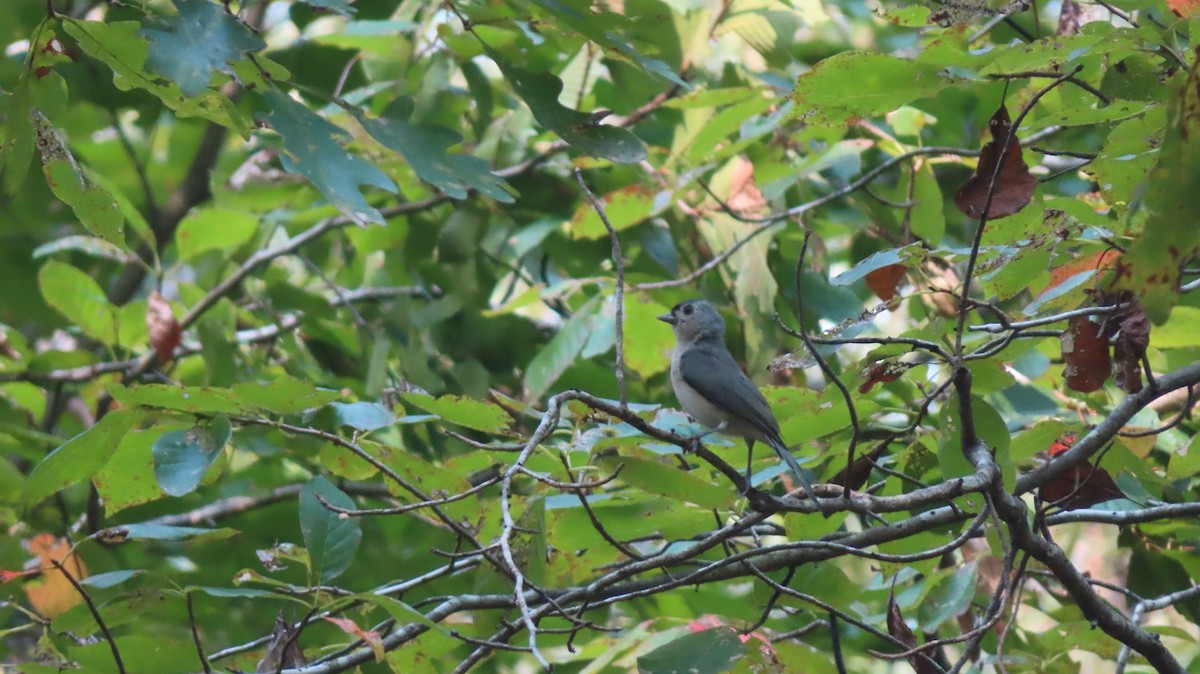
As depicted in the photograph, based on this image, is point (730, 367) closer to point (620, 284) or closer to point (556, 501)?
point (556, 501)

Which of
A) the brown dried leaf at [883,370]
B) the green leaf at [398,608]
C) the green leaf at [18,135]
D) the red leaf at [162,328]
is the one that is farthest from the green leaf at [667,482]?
the red leaf at [162,328]

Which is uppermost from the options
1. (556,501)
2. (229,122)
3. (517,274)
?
(229,122)

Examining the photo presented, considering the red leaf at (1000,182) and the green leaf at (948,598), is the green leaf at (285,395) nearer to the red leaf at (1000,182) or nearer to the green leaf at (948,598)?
the red leaf at (1000,182)

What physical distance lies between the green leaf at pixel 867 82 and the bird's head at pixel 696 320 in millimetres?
2065

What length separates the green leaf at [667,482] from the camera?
93.4 inches

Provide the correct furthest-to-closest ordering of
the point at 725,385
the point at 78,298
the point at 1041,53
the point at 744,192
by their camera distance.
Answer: the point at 78,298 → the point at 744,192 → the point at 725,385 → the point at 1041,53

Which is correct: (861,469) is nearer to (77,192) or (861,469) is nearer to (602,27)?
(602,27)

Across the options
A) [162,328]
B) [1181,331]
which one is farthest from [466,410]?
[162,328]

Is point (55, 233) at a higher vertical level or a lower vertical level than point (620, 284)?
lower

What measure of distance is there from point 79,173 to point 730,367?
7.40ft

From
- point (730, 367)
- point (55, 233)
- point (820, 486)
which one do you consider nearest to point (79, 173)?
point (820, 486)

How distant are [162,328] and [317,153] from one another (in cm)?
229

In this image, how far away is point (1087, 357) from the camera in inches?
87.9

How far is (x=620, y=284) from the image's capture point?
2178mm
